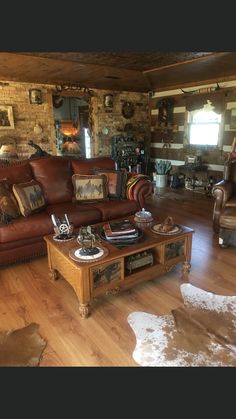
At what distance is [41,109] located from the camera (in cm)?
566

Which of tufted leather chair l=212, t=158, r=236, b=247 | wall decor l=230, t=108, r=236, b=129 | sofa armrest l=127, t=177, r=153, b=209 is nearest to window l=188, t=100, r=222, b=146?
wall decor l=230, t=108, r=236, b=129

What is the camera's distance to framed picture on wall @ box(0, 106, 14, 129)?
5.20 metres

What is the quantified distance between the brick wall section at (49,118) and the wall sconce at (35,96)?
6 centimetres

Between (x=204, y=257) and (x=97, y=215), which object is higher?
(x=97, y=215)

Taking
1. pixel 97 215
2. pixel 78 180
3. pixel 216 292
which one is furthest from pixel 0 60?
pixel 216 292

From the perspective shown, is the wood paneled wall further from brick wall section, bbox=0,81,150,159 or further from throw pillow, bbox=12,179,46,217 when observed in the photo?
throw pillow, bbox=12,179,46,217

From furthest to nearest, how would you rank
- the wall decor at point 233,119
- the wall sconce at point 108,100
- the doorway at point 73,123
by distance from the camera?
the doorway at point 73,123
the wall sconce at point 108,100
the wall decor at point 233,119

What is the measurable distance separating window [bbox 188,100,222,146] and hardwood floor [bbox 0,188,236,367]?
337 cm

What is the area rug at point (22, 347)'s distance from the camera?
66.2 inches

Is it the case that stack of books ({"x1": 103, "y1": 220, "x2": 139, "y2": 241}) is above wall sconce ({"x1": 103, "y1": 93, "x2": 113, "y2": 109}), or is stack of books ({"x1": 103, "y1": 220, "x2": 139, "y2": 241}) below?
below

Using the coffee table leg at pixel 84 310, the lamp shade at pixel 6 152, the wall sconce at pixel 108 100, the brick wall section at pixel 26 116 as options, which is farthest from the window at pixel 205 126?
the coffee table leg at pixel 84 310

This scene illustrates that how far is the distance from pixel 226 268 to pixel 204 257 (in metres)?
0.27

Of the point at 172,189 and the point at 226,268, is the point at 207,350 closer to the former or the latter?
the point at 226,268

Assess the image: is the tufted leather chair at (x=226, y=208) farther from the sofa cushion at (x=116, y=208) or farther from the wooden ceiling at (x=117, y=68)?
the wooden ceiling at (x=117, y=68)
